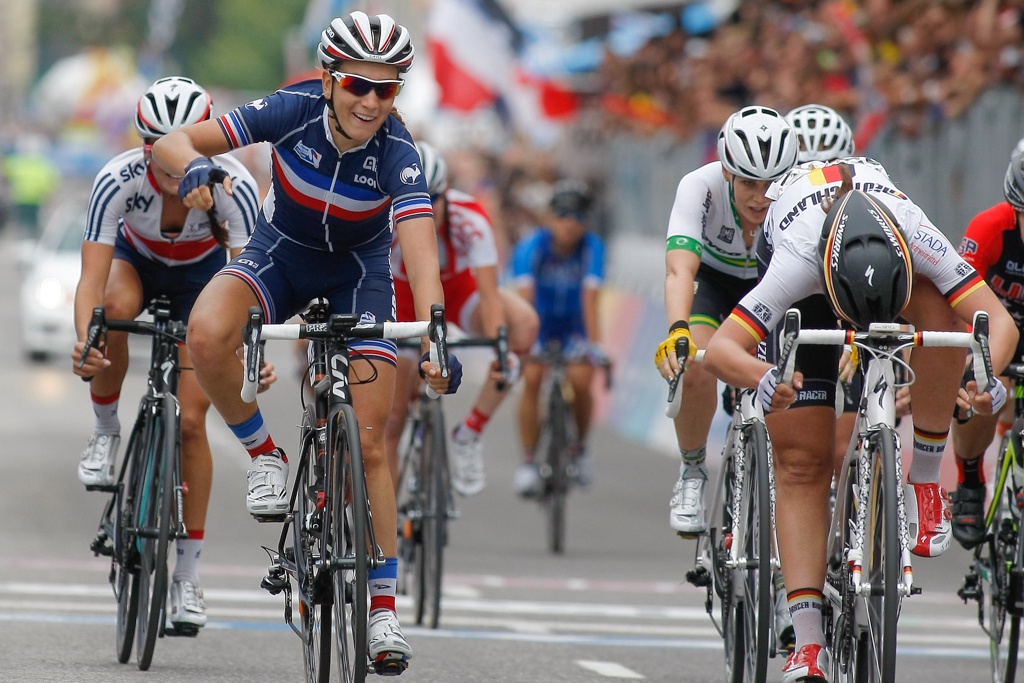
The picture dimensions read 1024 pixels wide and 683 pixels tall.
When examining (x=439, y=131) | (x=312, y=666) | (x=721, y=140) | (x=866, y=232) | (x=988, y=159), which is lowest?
(x=312, y=666)

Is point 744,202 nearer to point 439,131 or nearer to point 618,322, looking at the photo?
point 618,322

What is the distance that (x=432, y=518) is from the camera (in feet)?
33.2

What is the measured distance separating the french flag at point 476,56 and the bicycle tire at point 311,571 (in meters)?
21.2

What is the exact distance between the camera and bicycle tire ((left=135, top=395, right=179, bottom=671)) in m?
7.81

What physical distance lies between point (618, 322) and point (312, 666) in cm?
1416

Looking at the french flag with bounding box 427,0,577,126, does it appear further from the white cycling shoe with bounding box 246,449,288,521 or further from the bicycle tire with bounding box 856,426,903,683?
the bicycle tire with bounding box 856,426,903,683

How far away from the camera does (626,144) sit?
23.7 meters

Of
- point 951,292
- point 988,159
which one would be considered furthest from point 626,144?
point 951,292

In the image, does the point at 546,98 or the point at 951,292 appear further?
the point at 546,98

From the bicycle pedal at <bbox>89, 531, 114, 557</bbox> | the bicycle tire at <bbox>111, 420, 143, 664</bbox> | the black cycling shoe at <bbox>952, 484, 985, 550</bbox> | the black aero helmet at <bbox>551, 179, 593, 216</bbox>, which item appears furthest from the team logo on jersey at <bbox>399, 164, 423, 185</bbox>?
the black aero helmet at <bbox>551, 179, 593, 216</bbox>

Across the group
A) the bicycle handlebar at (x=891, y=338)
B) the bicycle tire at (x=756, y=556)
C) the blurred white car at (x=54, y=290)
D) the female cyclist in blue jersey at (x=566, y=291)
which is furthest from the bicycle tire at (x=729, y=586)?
the blurred white car at (x=54, y=290)

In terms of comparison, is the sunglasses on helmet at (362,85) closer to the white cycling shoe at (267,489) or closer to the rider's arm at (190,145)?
the rider's arm at (190,145)

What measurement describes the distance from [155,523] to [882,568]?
3150 millimetres

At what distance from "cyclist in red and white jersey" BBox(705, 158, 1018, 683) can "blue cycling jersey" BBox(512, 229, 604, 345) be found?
24.3 feet
